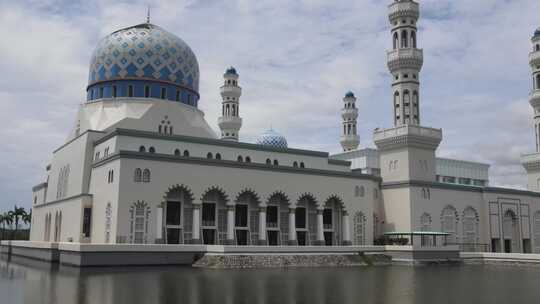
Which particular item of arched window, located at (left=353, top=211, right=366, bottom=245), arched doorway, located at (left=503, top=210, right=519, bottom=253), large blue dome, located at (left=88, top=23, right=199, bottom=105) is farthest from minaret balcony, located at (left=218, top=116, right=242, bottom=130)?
arched doorway, located at (left=503, top=210, right=519, bottom=253)

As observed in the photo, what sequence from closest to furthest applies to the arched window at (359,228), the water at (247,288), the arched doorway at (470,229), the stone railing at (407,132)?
the water at (247,288) → the arched window at (359,228) → the stone railing at (407,132) → the arched doorway at (470,229)

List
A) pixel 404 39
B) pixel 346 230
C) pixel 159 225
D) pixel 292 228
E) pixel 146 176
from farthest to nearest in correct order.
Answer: pixel 404 39, pixel 346 230, pixel 292 228, pixel 146 176, pixel 159 225

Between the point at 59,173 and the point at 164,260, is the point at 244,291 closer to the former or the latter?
the point at 164,260

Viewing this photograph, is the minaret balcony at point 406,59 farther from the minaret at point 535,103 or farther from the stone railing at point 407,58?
the minaret at point 535,103

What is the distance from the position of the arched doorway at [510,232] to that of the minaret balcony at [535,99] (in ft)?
29.7

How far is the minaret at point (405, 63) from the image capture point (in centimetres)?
3756

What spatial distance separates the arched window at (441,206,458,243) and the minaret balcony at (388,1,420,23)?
44.3 feet

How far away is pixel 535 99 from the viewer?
145 feet

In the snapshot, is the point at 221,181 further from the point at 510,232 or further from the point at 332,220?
the point at 510,232

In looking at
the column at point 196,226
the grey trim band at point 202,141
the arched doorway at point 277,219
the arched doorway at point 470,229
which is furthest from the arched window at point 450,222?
the column at point 196,226

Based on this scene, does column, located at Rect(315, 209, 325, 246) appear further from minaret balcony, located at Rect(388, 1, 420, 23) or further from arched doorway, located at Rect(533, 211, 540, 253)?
arched doorway, located at Rect(533, 211, 540, 253)

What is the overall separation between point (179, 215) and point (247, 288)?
14.9m

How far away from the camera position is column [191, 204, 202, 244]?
99.7 ft

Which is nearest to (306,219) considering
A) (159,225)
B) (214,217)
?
(214,217)
